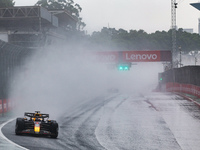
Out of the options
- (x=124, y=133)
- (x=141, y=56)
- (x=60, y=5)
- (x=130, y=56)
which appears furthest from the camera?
(x=60, y=5)

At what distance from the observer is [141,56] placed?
72688 mm

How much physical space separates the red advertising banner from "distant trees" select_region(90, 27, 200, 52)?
74508 millimetres

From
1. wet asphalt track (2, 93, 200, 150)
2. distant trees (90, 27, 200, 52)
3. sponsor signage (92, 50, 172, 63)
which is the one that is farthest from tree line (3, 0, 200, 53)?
wet asphalt track (2, 93, 200, 150)

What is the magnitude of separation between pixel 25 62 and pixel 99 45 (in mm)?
117748

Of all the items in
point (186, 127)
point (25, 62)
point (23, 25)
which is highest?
point (23, 25)

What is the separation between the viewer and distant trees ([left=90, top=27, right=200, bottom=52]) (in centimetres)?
15275

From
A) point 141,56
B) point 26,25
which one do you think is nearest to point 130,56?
point 141,56

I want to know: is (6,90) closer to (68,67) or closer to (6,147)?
(6,147)

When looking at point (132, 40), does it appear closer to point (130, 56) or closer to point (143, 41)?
point (143, 41)

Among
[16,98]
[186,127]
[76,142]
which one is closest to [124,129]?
[186,127]

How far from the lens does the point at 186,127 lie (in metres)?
19.1

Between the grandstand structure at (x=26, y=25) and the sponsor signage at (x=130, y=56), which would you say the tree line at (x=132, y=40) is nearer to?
the grandstand structure at (x=26, y=25)

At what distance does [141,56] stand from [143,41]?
299 feet

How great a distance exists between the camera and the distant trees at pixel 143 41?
501 ft
